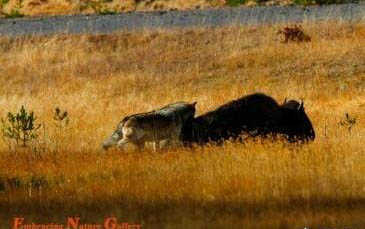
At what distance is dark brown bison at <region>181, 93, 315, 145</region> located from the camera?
45.6 feet

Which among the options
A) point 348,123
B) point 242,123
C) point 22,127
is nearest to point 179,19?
point 348,123

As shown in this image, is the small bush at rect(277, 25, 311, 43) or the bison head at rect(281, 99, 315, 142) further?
the small bush at rect(277, 25, 311, 43)

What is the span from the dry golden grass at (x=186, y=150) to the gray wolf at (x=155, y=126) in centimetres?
37

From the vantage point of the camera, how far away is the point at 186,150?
13.4 meters


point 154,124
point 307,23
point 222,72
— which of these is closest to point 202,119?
point 154,124

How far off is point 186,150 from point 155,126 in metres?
0.63

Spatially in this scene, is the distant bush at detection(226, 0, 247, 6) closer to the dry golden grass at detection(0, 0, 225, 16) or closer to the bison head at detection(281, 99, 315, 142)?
the dry golden grass at detection(0, 0, 225, 16)

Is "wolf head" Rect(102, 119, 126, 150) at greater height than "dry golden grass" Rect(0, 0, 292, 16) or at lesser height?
lesser

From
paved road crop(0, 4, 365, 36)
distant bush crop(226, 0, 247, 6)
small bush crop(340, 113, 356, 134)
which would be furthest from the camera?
distant bush crop(226, 0, 247, 6)

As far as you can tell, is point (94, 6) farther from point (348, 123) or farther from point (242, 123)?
point (242, 123)

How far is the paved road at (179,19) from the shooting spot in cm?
3303

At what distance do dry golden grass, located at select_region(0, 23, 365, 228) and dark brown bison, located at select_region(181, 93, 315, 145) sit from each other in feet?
1.90

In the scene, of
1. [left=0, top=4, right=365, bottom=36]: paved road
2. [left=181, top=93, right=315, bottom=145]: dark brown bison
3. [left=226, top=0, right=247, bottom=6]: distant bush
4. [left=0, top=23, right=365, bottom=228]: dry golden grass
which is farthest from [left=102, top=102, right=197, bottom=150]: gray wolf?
[left=226, top=0, right=247, bottom=6]: distant bush

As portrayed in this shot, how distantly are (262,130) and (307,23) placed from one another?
1747 centimetres
